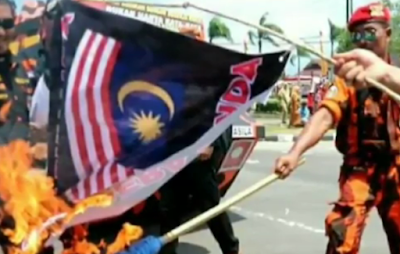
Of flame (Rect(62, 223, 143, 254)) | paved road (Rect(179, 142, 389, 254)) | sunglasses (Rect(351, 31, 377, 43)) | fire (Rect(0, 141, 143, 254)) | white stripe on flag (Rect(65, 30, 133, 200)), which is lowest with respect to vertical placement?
paved road (Rect(179, 142, 389, 254))

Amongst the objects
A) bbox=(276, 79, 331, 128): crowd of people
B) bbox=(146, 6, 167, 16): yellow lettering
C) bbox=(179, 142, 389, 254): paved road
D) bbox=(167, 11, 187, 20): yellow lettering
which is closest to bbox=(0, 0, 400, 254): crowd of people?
bbox=(146, 6, 167, 16): yellow lettering

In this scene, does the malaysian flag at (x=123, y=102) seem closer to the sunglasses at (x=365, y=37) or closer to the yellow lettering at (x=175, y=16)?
the sunglasses at (x=365, y=37)

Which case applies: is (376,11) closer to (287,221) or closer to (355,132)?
(355,132)

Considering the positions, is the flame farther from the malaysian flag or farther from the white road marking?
the white road marking

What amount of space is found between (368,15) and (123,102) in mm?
1339

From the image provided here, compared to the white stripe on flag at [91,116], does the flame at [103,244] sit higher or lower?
lower

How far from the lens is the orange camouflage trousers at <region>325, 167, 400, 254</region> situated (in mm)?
5527

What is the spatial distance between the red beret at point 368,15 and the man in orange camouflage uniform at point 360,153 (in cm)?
2

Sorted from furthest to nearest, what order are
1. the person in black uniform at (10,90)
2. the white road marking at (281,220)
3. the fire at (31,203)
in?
1. the white road marking at (281,220)
2. the person in black uniform at (10,90)
3. the fire at (31,203)

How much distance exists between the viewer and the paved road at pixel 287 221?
870 centimetres

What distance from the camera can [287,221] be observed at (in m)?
10.2

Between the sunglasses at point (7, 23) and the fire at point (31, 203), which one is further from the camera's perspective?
the sunglasses at point (7, 23)

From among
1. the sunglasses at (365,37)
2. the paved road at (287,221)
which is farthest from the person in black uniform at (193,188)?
the sunglasses at (365,37)

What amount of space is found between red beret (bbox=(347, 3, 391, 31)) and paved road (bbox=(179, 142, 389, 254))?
3387mm
